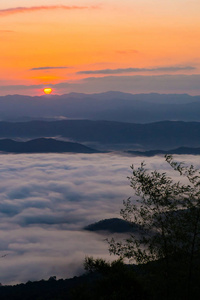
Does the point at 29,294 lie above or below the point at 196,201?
below

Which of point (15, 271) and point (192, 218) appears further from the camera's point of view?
point (15, 271)

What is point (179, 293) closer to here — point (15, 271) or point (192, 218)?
point (192, 218)

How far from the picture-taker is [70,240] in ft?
568

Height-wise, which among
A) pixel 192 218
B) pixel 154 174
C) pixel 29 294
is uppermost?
pixel 154 174

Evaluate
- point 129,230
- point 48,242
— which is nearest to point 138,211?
point 129,230

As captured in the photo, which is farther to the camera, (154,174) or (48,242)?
(48,242)

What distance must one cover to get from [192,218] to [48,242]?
154102 mm

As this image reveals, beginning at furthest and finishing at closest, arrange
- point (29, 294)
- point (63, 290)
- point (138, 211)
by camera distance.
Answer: point (29, 294) < point (63, 290) < point (138, 211)

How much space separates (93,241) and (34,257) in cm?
2521

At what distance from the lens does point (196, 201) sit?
3002cm

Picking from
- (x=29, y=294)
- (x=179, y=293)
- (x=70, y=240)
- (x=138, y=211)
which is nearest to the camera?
(x=138, y=211)

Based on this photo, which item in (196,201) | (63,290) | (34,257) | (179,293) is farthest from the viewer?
(34,257)

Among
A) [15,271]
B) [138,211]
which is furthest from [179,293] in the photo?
[15,271]

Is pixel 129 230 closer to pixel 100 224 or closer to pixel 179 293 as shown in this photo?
pixel 100 224
